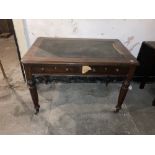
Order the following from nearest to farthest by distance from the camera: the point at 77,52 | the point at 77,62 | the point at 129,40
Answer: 1. the point at 77,62
2. the point at 77,52
3. the point at 129,40

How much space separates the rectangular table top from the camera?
1.19 m

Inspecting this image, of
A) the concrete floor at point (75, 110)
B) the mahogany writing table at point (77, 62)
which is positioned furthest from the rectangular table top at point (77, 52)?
the concrete floor at point (75, 110)

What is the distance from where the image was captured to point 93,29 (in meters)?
1.73

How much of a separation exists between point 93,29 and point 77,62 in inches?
29.0

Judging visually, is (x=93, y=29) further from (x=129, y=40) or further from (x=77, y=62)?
(x=77, y=62)

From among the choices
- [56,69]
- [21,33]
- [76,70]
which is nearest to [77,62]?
[76,70]

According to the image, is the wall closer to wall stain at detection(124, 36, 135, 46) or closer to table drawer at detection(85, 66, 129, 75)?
table drawer at detection(85, 66, 129, 75)

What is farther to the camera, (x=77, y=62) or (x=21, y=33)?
(x=21, y=33)

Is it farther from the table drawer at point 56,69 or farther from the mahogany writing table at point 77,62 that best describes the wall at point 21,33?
the table drawer at point 56,69

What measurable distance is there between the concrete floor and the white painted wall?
2.19 feet

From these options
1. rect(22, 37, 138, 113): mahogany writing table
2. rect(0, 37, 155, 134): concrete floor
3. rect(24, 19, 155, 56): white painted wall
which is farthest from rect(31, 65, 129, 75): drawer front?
rect(24, 19, 155, 56): white painted wall

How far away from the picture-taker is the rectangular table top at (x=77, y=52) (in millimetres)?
1190
